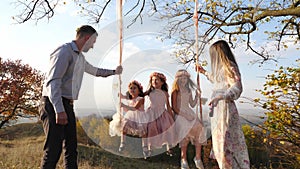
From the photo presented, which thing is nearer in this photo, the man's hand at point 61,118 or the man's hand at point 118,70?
the man's hand at point 61,118

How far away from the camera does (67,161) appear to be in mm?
2768

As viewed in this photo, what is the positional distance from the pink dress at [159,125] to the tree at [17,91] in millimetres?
8065

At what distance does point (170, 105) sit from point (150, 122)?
273 mm

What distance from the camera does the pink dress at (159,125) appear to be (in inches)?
120

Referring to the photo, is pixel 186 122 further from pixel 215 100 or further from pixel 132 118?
pixel 132 118

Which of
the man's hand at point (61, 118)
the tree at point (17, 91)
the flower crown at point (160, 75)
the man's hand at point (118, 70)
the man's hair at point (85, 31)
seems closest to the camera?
the man's hand at point (61, 118)

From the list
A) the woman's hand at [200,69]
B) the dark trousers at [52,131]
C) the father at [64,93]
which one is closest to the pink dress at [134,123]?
the father at [64,93]

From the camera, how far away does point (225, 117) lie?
3.03 meters

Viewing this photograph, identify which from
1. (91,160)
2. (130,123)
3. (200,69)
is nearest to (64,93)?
(130,123)

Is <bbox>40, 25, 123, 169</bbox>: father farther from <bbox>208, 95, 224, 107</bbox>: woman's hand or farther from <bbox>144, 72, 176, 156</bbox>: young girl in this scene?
<bbox>208, 95, 224, 107</bbox>: woman's hand

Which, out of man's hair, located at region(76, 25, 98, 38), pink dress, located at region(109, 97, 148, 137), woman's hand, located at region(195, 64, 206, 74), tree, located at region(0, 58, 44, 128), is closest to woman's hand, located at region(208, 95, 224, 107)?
woman's hand, located at region(195, 64, 206, 74)

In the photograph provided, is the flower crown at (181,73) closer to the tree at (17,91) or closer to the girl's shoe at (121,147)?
the girl's shoe at (121,147)

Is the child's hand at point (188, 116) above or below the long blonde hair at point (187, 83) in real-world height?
below

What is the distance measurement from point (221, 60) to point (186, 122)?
2.28 ft
